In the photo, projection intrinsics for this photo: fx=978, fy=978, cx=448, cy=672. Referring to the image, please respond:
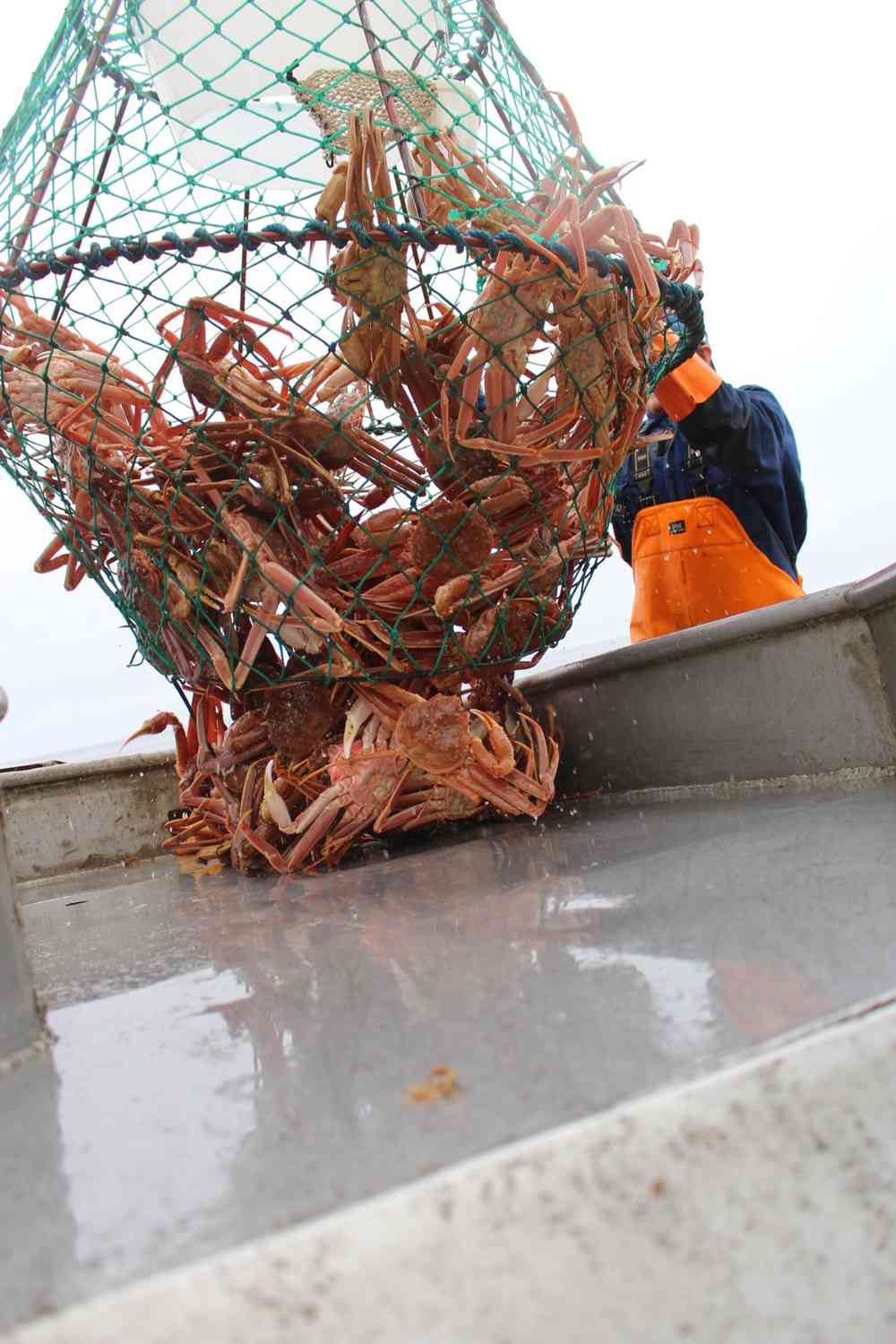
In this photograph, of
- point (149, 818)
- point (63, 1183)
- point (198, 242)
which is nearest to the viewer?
point (63, 1183)

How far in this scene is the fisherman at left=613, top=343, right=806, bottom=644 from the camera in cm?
234

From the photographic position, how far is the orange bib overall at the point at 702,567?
2.41m

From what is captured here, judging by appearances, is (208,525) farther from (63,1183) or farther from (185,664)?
(63,1183)

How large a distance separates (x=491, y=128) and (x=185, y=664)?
96cm

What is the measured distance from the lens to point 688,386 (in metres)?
2.14

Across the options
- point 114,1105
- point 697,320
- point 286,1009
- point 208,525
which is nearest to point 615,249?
point 697,320

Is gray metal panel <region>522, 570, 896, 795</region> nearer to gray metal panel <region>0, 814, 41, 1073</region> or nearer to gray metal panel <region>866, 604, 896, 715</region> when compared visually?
gray metal panel <region>866, 604, 896, 715</region>

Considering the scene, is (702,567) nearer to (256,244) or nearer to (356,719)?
(356,719)

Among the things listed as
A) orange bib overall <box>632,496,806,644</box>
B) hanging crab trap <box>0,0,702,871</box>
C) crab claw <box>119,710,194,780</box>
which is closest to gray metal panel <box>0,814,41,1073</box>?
hanging crab trap <box>0,0,702,871</box>

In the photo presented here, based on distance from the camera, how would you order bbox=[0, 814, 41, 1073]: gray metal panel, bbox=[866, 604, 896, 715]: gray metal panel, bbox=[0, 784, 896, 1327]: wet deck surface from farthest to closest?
bbox=[866, 604, 896, 715]: gray metal panel
bbox=[0, 814, 41, 1073]: gray metal panel
bbox=[0, 784, 896, 1327]: wet deck surface

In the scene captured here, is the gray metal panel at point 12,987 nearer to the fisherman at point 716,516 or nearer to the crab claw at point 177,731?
the crab claw at point 177,731

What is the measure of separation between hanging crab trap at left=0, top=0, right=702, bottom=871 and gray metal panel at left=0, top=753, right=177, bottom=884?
83 centimetres

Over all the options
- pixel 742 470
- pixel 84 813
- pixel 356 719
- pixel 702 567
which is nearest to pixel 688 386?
pixel 742 470

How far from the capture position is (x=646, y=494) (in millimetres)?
2574
